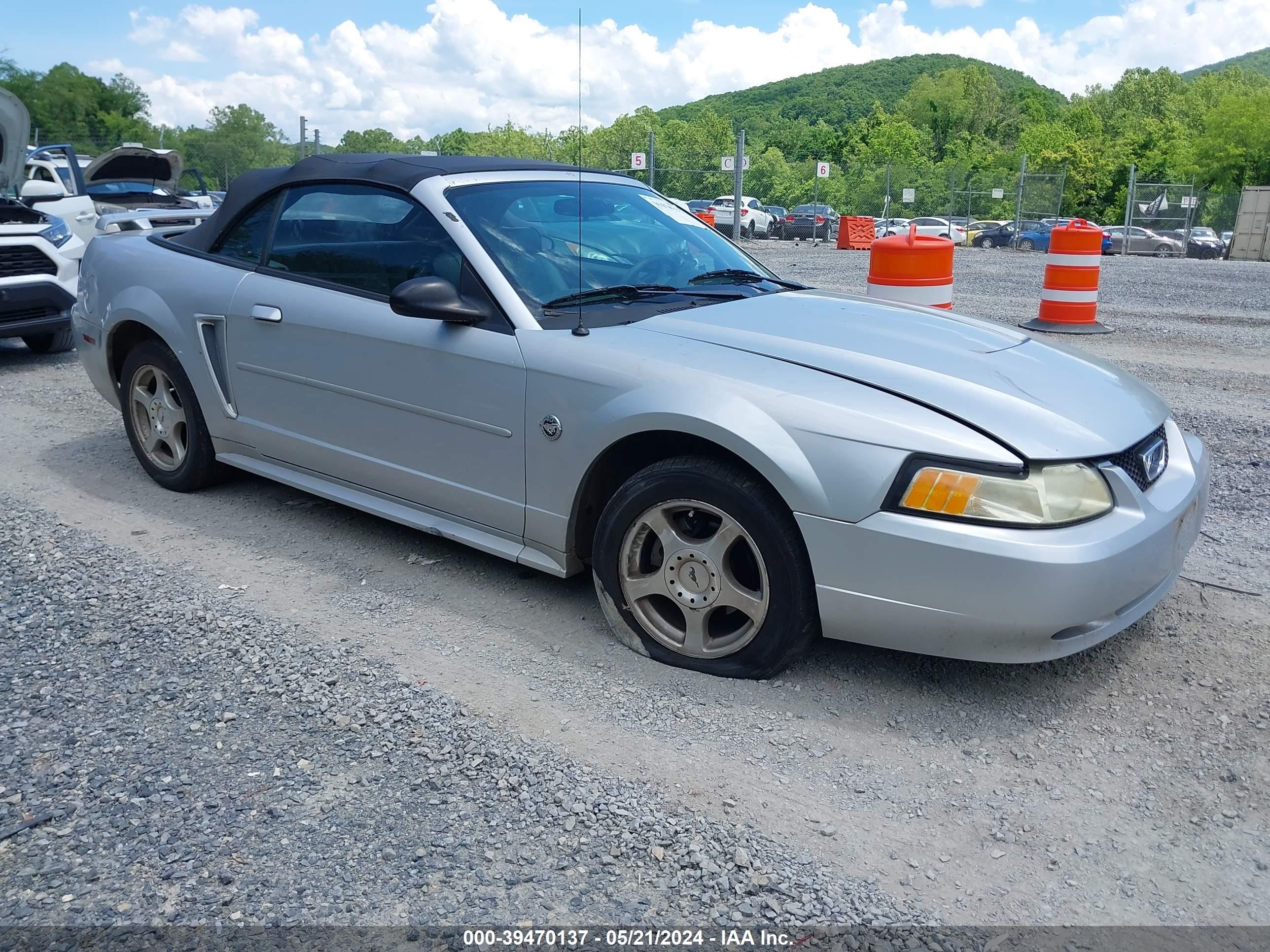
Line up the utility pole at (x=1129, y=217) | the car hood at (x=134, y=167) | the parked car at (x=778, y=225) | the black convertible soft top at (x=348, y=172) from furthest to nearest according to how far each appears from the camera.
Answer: the parked car at (x=778, y=225) < the utility pole at (x=1129, y=217) < the car hood at (x=134, y=167) < the black convertible soft top at (x=348, y=172)

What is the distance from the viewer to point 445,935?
213cm

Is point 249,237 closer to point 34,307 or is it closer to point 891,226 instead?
point 34,307

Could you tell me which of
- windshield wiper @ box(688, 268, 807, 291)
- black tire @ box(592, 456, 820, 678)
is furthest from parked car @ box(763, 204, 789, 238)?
black tire @ box(592, 456, 820, 678)

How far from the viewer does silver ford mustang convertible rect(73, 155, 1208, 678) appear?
2.78 m

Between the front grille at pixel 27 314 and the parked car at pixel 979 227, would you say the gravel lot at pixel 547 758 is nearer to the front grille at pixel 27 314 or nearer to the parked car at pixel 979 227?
the front grille at pixel 27 314

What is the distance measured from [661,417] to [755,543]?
473mm

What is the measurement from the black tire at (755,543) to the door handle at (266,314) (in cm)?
176

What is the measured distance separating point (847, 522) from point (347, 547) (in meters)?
2.35

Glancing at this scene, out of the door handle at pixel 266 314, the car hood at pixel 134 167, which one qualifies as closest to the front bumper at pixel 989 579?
the door handle at pixel 266 314

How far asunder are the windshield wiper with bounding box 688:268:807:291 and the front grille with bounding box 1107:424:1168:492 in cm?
160

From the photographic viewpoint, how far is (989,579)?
A: 2701 mm

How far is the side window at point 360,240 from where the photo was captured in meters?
3.78

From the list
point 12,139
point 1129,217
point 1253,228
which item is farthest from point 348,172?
point 1129,217

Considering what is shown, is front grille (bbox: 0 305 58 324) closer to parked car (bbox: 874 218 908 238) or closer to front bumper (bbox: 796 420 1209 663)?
front bumper (bbox: 796 420 1209 663)
